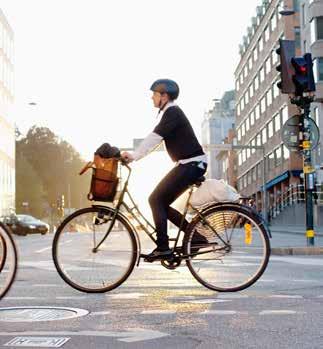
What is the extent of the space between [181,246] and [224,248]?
0.42m

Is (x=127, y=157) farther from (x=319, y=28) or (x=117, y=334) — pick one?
(x=319, y=28)

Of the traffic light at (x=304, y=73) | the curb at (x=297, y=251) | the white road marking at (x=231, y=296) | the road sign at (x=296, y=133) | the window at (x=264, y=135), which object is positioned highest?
the window at (x=264, y=135)

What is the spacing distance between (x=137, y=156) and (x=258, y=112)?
74176 mm

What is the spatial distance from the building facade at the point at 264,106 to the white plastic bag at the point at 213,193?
47.6 meters

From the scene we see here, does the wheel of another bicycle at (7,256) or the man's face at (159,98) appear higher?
the man's face at (159,98)

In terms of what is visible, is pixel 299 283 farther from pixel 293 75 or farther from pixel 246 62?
pixel 246 62

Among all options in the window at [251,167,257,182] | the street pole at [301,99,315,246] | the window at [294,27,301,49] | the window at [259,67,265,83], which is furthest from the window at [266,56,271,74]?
the street pole at [301,99,315,246]

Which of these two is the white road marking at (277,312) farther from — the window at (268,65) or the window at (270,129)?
the window at (268,65)

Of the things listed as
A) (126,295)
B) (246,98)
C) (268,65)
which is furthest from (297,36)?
(126,295)

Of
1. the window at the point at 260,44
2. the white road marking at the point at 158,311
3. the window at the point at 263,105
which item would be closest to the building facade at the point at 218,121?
the window at the point at 260,44

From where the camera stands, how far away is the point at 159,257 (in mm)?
7133

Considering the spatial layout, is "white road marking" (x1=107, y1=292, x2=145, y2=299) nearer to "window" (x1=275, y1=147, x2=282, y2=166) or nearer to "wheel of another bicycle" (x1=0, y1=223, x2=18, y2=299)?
"wheel of another bicycle" (x1=0, y1=223, x2=18, y2=299)

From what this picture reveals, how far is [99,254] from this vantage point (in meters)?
7.47

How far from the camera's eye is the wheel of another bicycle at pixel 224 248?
285 inches
